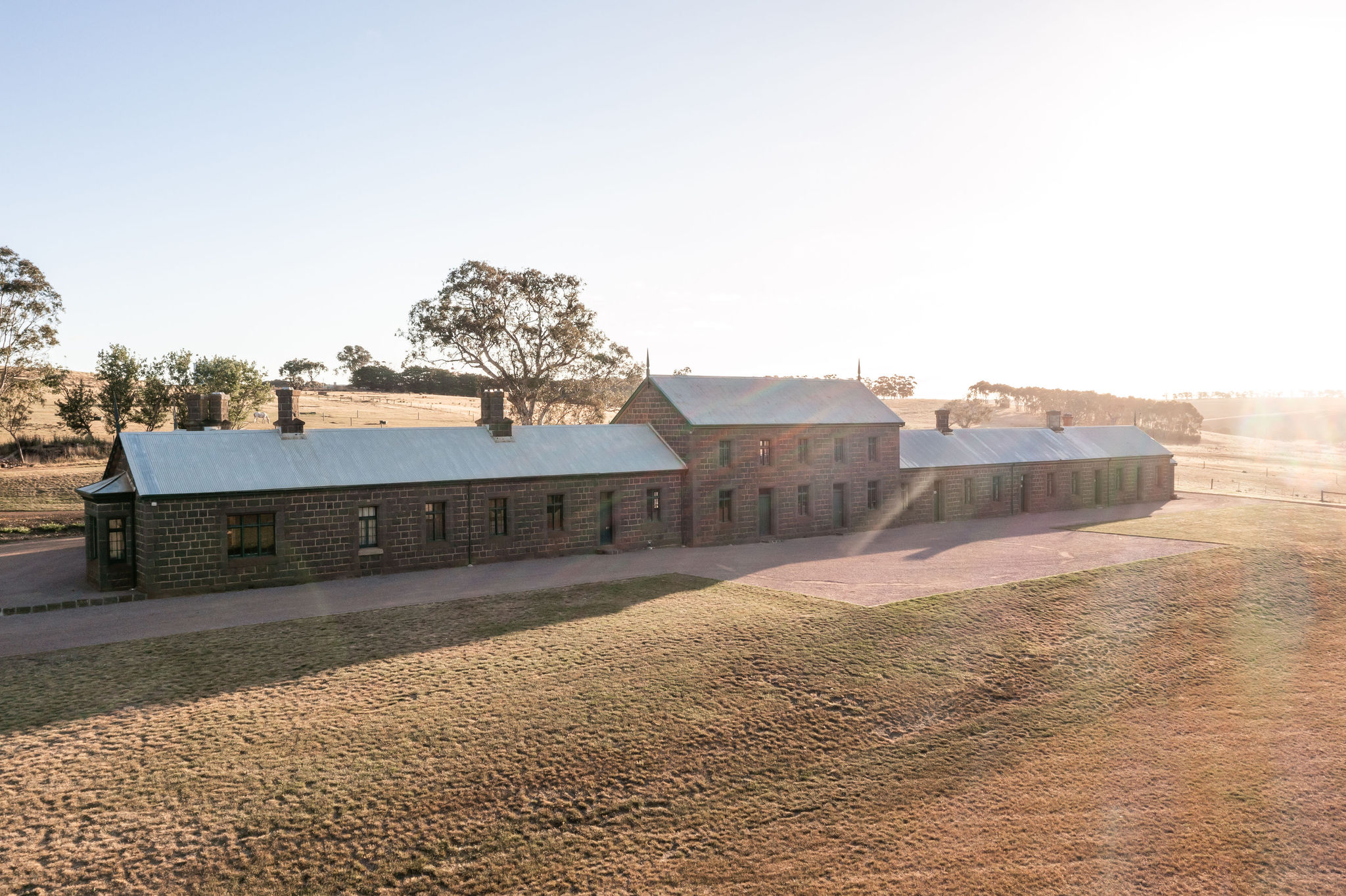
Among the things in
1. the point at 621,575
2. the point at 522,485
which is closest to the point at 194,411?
the point at 522,485

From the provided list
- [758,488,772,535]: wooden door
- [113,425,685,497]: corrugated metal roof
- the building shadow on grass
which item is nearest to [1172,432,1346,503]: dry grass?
[758,488,772,535]: wooden door

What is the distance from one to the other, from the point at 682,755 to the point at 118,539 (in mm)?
20366

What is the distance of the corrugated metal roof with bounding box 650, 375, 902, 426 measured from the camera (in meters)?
35.8

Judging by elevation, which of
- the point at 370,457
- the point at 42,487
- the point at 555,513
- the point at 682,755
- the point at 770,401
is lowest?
the point at 682,755

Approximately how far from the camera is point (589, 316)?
5706 centimetres

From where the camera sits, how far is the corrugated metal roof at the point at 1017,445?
4419 centimetres

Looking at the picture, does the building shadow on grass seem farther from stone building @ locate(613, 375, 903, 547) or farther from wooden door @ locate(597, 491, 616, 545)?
stone building @ locate(613, 375, 903, 547)

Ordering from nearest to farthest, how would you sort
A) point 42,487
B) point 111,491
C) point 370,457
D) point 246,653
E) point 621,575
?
1. point 246,653
2. point 111,491
3. point 621,575
4. point 370,457
5. point 42,487

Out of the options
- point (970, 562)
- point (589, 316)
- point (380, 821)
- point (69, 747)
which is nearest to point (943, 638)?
point (970, 562)

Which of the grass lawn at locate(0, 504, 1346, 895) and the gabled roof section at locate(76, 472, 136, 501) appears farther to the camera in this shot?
the gabled roof section at locate(76, 472, 136, 501)

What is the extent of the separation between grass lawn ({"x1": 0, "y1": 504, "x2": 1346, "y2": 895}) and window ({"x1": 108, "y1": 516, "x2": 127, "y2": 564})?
24.4 feet

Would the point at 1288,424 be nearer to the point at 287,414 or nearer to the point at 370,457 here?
the point at 370,457

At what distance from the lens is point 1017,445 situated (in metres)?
48.9

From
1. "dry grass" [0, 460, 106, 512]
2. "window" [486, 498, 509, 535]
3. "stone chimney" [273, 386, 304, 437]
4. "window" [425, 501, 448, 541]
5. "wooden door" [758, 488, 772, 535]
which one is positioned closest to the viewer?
"stone chimney" [273, 386, 304, 437]
